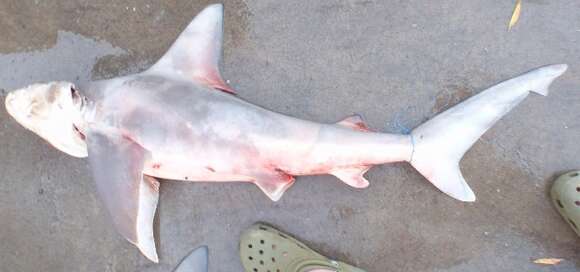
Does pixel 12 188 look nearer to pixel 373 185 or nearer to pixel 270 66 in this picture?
pixel 270 66

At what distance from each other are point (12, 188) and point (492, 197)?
2565 millimetres

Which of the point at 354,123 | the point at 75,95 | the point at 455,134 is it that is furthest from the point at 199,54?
the point at 455,134

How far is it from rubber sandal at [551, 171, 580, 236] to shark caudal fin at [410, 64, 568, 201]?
1.58ft

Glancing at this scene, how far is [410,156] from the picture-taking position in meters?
2.31

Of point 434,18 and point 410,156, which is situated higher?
point 434,18

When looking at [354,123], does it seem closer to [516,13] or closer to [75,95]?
[516,13]

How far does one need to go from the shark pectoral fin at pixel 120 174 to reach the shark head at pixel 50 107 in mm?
122

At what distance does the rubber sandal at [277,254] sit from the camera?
8.60ft

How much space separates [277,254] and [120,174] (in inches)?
35.7

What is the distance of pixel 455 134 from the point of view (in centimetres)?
230

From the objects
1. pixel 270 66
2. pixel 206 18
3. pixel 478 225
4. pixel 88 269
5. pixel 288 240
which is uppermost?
pixel 206 18

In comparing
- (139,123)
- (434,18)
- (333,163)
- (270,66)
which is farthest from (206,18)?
(434,18)

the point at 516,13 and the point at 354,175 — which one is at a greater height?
the point at 516,13

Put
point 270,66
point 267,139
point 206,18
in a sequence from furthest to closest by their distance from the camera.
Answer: point 270,66 → point 206,18 → point 267,139
